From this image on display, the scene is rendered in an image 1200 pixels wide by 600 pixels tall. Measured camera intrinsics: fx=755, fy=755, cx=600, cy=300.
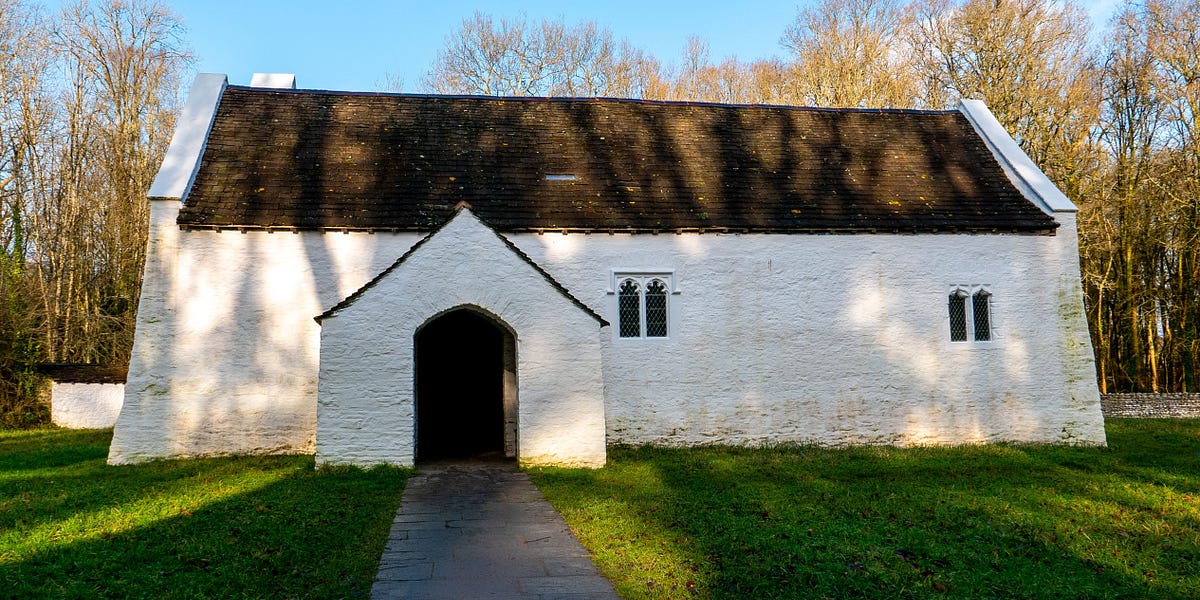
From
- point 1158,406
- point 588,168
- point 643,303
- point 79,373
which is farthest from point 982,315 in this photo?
point 79,373

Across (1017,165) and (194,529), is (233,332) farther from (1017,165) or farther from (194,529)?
(1017,165)

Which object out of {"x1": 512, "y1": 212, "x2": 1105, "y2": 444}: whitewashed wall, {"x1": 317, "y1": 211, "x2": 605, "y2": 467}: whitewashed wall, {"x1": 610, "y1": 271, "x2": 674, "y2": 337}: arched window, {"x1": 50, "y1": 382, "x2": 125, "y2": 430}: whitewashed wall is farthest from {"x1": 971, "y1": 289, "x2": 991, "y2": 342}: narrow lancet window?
{"x1": 50, "y1": 382, "x2": 125, "y2": 430}: whitewashed wall

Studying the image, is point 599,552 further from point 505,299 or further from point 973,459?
point 973,459

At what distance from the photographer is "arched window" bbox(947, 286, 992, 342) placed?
16.1 m

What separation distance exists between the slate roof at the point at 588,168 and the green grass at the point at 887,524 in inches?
202

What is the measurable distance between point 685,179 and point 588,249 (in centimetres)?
311

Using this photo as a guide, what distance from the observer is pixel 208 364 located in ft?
45.7

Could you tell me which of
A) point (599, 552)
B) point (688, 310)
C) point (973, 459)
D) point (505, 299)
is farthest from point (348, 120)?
point (973, 459)

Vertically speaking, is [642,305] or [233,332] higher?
[642,305]

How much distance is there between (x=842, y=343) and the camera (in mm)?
15555

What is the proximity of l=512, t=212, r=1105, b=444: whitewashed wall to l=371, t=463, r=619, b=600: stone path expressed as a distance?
5.16 metres

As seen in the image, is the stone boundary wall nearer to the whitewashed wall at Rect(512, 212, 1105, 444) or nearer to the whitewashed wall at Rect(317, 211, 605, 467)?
the whitewashed wall at Rect(512, 212, 1105, 444)

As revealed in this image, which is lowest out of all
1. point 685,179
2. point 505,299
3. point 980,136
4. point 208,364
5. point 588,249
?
point 208,364

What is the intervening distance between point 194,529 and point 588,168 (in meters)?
10.9
